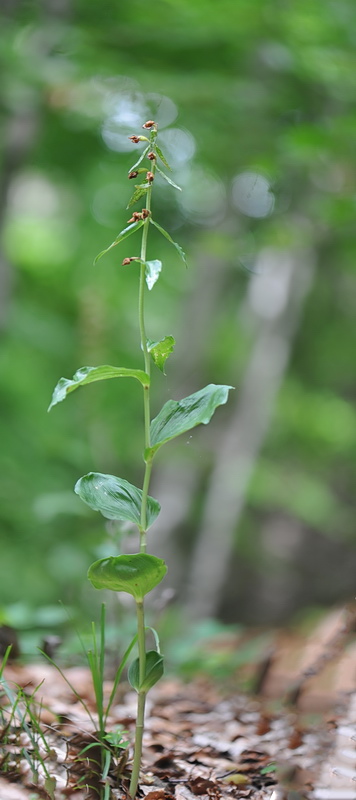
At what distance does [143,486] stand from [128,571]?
0.13m

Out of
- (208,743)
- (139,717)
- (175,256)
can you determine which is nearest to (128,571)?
(139,717)

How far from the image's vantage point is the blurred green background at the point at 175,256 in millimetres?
3500

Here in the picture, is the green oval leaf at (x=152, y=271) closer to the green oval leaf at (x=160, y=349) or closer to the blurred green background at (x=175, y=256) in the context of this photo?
the green oval leaf at (x=160, y=349)

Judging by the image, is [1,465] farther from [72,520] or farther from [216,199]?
[216,199]

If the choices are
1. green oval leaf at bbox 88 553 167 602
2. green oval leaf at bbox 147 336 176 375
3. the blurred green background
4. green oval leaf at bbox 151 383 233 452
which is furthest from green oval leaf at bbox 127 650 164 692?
the blurred green background

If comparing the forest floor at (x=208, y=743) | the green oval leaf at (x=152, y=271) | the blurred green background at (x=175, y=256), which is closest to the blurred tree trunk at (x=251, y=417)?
the blurred green background at (x=175, y=256)

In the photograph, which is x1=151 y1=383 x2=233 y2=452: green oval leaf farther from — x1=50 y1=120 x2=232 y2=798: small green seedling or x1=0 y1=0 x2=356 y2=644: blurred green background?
x1=0 y1=0 x2=356 y2=644: blurred green background

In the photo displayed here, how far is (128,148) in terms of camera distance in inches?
172

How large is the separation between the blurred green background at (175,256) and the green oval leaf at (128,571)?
3.44 ft

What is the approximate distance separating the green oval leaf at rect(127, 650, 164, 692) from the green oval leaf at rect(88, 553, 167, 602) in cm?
12

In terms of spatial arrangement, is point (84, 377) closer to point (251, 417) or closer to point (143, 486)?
point (143, 486)

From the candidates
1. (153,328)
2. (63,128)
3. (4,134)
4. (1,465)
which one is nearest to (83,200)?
(63,128)

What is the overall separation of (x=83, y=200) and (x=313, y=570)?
4.83 metres

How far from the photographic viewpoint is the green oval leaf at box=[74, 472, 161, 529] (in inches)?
41.0
